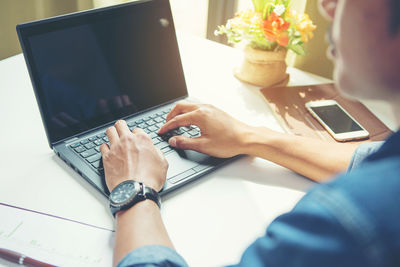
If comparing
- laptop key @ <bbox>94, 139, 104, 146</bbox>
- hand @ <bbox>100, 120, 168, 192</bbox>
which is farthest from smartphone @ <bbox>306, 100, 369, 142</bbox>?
laptop key @ <bbox>94, 139, 104, 146</bbox>

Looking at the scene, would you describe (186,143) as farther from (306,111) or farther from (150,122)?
(306,111)

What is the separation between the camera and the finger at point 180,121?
0.84 metres

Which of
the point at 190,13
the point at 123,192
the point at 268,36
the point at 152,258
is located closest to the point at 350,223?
the point at 152,258

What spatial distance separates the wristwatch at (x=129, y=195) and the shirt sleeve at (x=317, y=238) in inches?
11.4

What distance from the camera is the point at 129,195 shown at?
625 mm

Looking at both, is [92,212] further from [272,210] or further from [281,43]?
[281,43]

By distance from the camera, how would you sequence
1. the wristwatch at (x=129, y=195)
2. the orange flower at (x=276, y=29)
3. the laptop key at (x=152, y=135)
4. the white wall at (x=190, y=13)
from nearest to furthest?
the wristwatch at (x=129, y=195) → the laptop key at (x=152, y=135) → the orange flower at (x=276, y=29) → the white wall at (x=190, y=13)

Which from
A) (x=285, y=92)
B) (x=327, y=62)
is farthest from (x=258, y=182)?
(x=327, y=62)

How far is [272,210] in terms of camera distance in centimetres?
70

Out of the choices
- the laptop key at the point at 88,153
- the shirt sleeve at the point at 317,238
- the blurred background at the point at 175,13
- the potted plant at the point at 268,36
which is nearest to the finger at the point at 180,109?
the laptop key at the point at 88,153

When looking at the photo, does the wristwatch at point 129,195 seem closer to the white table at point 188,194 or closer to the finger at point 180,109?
the white table at point 188,194

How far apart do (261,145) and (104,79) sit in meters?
0.40

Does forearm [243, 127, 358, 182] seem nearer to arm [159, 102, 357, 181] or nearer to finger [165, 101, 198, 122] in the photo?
arm [159, 102, 357, 181]

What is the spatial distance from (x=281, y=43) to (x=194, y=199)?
0.57 m
